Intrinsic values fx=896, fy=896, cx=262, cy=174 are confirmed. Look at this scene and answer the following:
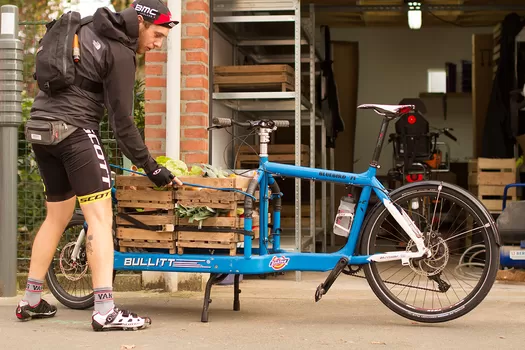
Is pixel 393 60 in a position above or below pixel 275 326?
above

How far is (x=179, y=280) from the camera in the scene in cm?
669

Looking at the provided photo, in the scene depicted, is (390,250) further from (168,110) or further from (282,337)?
(168,110)

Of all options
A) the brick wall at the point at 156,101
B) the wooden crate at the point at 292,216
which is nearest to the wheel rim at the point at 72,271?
the brick wall at the point at 156,101

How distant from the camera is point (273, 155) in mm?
8227

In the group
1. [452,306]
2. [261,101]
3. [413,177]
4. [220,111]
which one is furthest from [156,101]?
[413,177]

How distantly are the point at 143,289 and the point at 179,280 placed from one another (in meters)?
0.29

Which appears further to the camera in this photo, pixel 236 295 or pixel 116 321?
pixel 236 295

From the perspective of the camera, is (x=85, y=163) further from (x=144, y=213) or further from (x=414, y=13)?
(x=414, y=13)

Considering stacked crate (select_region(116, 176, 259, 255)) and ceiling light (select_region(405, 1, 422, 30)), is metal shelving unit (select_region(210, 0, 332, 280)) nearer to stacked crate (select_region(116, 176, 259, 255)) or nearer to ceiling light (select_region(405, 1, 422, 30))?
ceiling light (select_region(405, 1, 422, 30))

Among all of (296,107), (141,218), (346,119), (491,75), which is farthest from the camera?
(346,119)

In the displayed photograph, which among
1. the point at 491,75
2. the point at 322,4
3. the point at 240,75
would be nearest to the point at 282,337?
the point at 240,75

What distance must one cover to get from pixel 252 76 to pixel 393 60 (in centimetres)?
949

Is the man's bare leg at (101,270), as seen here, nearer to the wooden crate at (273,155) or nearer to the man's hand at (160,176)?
the man's hand at (160,176)

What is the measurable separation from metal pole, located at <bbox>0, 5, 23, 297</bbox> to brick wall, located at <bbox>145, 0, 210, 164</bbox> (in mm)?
992
